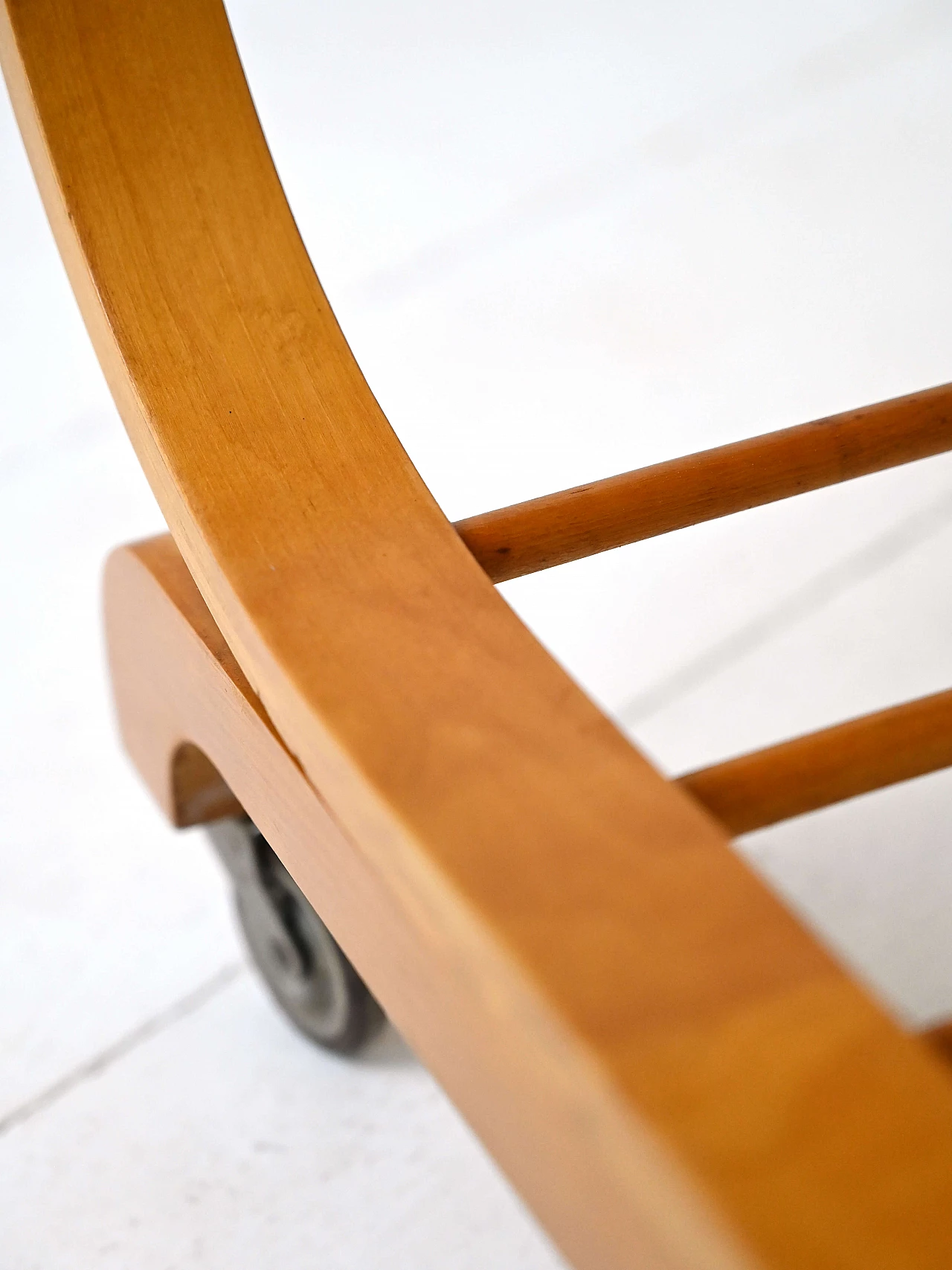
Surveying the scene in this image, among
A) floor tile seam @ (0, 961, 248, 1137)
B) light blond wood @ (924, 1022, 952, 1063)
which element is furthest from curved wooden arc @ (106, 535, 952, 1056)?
floor tile seam @ (0, 961, 248, 1137)

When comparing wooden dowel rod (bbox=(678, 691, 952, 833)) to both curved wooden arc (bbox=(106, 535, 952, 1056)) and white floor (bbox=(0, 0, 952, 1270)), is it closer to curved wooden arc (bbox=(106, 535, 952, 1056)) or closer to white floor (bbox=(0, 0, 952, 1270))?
curved wooden arc (bbox=(106, 535, 952, 1056))

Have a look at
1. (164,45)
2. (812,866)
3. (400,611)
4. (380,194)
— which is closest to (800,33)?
(380,194)

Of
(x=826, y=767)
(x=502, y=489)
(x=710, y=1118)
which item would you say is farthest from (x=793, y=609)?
(x=710, y=1118)

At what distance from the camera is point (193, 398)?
28 cm

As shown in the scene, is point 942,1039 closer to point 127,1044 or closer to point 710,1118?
point 710,1118

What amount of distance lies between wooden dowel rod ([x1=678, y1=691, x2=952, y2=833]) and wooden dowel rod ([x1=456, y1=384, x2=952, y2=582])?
65 mm

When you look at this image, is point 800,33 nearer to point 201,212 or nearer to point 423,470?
point 423,470

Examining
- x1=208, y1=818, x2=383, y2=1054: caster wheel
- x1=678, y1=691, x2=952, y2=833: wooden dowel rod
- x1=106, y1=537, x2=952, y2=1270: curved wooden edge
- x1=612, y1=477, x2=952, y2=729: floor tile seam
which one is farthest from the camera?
x1=612, y1=477, x2=952, y2=729: floor tile seam

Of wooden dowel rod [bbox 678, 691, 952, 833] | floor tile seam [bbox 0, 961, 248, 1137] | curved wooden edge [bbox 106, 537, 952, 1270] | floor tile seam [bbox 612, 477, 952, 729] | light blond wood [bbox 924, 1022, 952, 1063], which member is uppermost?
curved wooden edge [bbox 106, 537, 952, 1270]

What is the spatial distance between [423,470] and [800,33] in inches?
34.2

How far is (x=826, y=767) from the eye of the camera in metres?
0.25

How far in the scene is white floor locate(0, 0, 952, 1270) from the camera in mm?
485

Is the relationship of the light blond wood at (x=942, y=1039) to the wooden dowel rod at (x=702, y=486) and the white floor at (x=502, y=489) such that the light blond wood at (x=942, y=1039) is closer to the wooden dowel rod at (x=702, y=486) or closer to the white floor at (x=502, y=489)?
the wooden dowel rod at (x=702, y=486)

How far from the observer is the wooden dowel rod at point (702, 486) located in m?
0.28
